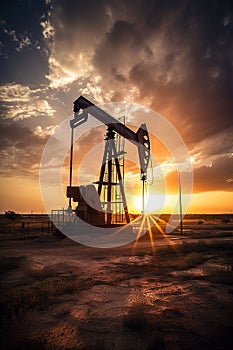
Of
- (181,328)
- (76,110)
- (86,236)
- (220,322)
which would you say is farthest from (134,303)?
(76,110)

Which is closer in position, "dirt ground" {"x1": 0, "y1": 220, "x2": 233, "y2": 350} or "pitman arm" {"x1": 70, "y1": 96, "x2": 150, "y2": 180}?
"dirt ground" {"x1": 0, "y1": 220, "x2": 233, "y2": 350}

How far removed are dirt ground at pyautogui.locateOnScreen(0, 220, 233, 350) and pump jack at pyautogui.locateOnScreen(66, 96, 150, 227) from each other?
820cm

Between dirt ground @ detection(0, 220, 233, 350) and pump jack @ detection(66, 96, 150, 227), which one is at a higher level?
pump jack @ detection(66, 96, 150, 227)

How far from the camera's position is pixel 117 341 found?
298 cm

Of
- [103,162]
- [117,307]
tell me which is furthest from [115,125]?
[117,307]

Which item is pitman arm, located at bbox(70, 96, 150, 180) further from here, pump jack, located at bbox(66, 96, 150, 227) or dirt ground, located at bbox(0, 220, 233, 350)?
dirt ground, located at bbox(0, 220, 233, 350)

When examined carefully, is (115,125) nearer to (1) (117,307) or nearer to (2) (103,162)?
(2) (103,162)

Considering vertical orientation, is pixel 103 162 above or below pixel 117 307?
above

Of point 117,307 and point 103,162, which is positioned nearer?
point 117,307

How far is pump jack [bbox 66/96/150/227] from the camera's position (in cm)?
1449

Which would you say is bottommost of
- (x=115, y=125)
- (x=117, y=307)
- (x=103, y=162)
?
(x=117, y=307)

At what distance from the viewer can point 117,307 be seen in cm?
410

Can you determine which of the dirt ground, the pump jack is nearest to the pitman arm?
the pump jack

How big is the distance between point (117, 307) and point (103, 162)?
13846 millimetres
